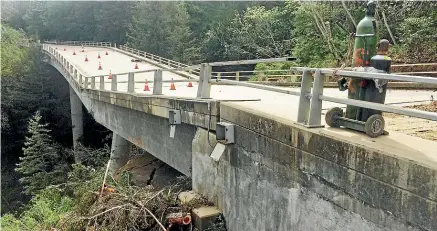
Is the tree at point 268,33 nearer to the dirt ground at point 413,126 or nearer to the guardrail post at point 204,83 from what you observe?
the guardrail post at point 204,83

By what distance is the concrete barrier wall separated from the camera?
A: 3.25m

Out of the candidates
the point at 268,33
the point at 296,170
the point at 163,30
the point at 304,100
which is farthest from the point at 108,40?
the point at 296,170

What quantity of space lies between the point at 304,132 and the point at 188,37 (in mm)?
43650

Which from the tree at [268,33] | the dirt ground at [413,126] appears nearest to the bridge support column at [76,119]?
the tree at [268,33]

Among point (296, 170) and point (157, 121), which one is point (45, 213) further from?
point (296, 170)

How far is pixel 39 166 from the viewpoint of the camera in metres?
21.0

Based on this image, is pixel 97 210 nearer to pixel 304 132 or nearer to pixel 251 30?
pixel 304 132

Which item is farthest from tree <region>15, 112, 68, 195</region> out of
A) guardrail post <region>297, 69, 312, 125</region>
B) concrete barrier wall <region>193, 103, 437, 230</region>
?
guardrail post <region>297, 69, 312, 125</region>

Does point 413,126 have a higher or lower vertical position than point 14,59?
lower

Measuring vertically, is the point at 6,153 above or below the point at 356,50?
below

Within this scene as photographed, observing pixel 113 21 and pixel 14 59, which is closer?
pixel 14 59

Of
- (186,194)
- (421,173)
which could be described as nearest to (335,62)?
(186,194)

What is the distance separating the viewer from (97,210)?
267 inches

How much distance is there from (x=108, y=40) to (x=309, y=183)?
6152cm
